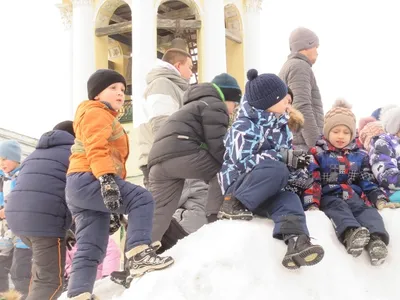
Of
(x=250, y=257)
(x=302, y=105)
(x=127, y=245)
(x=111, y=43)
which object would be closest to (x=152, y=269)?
(x=127, y=245)

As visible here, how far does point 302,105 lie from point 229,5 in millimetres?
12117

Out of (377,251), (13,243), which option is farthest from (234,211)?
(13,243)

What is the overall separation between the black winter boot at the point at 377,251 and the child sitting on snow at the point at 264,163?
1.96 ft

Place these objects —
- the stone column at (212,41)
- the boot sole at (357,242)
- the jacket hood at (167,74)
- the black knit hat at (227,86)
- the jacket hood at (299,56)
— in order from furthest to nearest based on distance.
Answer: the stone column at (212,41) < the jacket hood at (299,56) < the jacket hood at (167,74) < the black knit hat at (227,86) < the boot sole at (357,242)

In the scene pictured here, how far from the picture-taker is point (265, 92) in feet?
11.9

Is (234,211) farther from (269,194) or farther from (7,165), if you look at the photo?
(7,165)

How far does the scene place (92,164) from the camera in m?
3.31

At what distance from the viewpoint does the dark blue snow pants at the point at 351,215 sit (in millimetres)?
3633

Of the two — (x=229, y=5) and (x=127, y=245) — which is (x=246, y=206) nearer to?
(x=127, y=245)

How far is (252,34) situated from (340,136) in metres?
13.3

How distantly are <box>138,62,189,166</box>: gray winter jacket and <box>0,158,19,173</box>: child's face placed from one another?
1.65 metres

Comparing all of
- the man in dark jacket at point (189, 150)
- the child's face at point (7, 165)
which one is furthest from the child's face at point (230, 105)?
the child's face at point (7, 165)

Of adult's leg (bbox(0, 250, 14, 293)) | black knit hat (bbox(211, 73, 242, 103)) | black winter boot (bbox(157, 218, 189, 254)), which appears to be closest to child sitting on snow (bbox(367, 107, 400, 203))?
black knit hat (bbox(211, 73, 242, 103))

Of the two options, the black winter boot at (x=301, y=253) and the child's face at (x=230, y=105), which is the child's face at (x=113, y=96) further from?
the black winter boot at (x=301, y=253)
